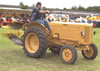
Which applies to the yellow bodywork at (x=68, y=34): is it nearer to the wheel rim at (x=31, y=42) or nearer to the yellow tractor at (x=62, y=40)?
the yellow tractor at (x=62, y=40)

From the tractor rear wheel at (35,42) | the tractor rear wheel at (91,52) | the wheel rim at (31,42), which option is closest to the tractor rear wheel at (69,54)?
the tractor rear wheel at (35,42)

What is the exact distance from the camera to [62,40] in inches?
284

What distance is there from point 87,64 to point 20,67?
2.00 metres

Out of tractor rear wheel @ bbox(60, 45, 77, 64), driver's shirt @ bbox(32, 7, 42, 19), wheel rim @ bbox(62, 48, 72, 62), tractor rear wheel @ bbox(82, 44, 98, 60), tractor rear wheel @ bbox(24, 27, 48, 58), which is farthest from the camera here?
driver's shirt @ bbox(32, 7, 42, 19)

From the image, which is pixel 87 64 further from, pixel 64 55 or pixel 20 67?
pixel 20 67

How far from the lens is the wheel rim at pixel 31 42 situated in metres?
7.41

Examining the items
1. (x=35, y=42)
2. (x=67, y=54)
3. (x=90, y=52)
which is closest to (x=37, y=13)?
(x=35, y=42)

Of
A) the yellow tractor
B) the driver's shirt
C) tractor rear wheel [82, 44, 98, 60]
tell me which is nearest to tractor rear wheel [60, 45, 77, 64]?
the yellow tractor

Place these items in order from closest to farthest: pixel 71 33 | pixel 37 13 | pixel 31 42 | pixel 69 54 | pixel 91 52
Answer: pixel 69 54 → pixel 71 33 → pixel 91 52 → pixel 37 13 → pixel 31 42

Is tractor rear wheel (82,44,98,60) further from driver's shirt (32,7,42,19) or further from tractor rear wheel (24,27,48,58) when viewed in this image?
driver's shirt (32,7,42,19)

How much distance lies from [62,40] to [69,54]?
3.01ft

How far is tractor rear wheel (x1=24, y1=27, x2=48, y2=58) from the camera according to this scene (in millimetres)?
6871

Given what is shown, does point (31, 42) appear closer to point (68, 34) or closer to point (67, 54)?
point (68, 34)

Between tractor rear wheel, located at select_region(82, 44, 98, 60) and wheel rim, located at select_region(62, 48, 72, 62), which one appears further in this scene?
tractor rear wheel, located at select_region(82, 44, 98, 60)
